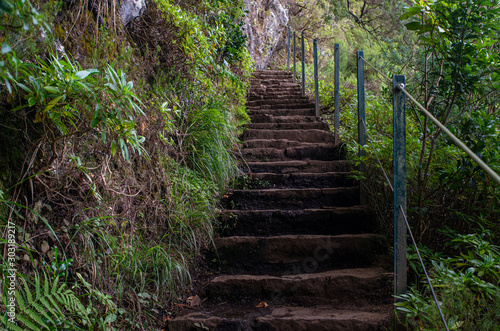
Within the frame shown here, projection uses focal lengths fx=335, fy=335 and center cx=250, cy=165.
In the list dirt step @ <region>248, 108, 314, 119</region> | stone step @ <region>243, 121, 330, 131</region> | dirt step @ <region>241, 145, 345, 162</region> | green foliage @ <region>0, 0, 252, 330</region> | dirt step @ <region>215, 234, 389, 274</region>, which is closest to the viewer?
green foliage @ <region>0, 0, 252, 330</region>

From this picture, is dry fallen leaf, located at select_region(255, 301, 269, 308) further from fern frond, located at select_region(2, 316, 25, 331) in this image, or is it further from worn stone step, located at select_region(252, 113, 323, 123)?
worn stone step, located at select_region(252, 113, 323, 123)

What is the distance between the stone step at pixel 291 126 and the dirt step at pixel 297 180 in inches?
51.7

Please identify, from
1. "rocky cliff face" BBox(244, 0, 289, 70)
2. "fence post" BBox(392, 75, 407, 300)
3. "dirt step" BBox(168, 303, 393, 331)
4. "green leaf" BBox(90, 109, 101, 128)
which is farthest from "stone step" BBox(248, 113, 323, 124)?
"rocky cliff face" BBox(244, 0, 289, 70)

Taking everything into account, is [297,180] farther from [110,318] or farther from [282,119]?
[110,318]

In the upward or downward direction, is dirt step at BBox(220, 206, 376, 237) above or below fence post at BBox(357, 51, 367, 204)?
below

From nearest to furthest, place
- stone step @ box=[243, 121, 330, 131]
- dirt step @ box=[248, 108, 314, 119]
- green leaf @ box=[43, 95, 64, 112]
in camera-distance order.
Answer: green leaf @ box=[43, 95, 64, 112] → stone step @ box=[243, 121, 330, 131] → dirt step @ box=[248, 108, 314, 119]

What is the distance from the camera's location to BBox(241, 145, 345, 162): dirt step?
149 inches

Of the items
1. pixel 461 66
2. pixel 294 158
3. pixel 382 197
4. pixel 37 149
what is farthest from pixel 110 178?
pixel 294 158

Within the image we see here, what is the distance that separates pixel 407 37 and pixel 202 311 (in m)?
7.76

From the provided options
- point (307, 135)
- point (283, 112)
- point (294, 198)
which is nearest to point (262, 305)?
point (294, 198)

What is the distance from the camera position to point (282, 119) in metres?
4.80

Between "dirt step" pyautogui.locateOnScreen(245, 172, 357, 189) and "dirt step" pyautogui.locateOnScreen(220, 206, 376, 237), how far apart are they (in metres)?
0.48

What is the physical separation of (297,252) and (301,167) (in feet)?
3.98

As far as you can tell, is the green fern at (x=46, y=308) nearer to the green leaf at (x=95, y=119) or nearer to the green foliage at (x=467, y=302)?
the green leaf at (x=95, y=119)
